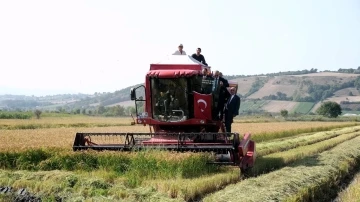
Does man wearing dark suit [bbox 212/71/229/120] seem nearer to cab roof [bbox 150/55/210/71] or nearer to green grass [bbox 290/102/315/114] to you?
cab roof [bbox 150/55/210/71]

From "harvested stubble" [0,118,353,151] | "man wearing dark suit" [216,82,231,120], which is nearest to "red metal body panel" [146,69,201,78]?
"man wearing dark suit" [216,82,231,120]

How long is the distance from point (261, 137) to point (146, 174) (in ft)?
54.0

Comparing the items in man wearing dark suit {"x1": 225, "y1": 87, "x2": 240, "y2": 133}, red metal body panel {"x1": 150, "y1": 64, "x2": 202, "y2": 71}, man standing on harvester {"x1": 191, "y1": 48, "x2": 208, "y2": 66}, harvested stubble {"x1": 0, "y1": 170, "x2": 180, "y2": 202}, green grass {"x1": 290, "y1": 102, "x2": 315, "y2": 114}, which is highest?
man standing on harvester {"x1": 191, "y1": 48, "x2": 208, "y2": 66}

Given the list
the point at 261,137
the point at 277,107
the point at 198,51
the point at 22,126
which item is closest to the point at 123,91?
the point at 277,107

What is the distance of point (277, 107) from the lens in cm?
11388

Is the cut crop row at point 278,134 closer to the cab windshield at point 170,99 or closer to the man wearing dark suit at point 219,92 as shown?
the man wearing dark suit at point 219,92

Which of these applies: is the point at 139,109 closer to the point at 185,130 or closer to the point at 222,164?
the point at 185,130

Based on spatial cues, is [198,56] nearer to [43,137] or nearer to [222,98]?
[222,98]

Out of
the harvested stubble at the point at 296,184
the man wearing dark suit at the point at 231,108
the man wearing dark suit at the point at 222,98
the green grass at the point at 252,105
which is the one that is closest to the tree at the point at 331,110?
the green grass at the point at 252,105

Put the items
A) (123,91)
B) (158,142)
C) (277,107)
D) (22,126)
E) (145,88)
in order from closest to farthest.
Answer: (158,142) < (145,88) < (22,126) < (277,107) < (123,91)

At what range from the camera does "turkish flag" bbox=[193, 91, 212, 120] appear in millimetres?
12656

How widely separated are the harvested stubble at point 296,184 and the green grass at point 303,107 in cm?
9471

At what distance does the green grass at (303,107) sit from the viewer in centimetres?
10643

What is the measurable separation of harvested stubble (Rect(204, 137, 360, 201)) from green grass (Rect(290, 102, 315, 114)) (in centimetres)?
9471
